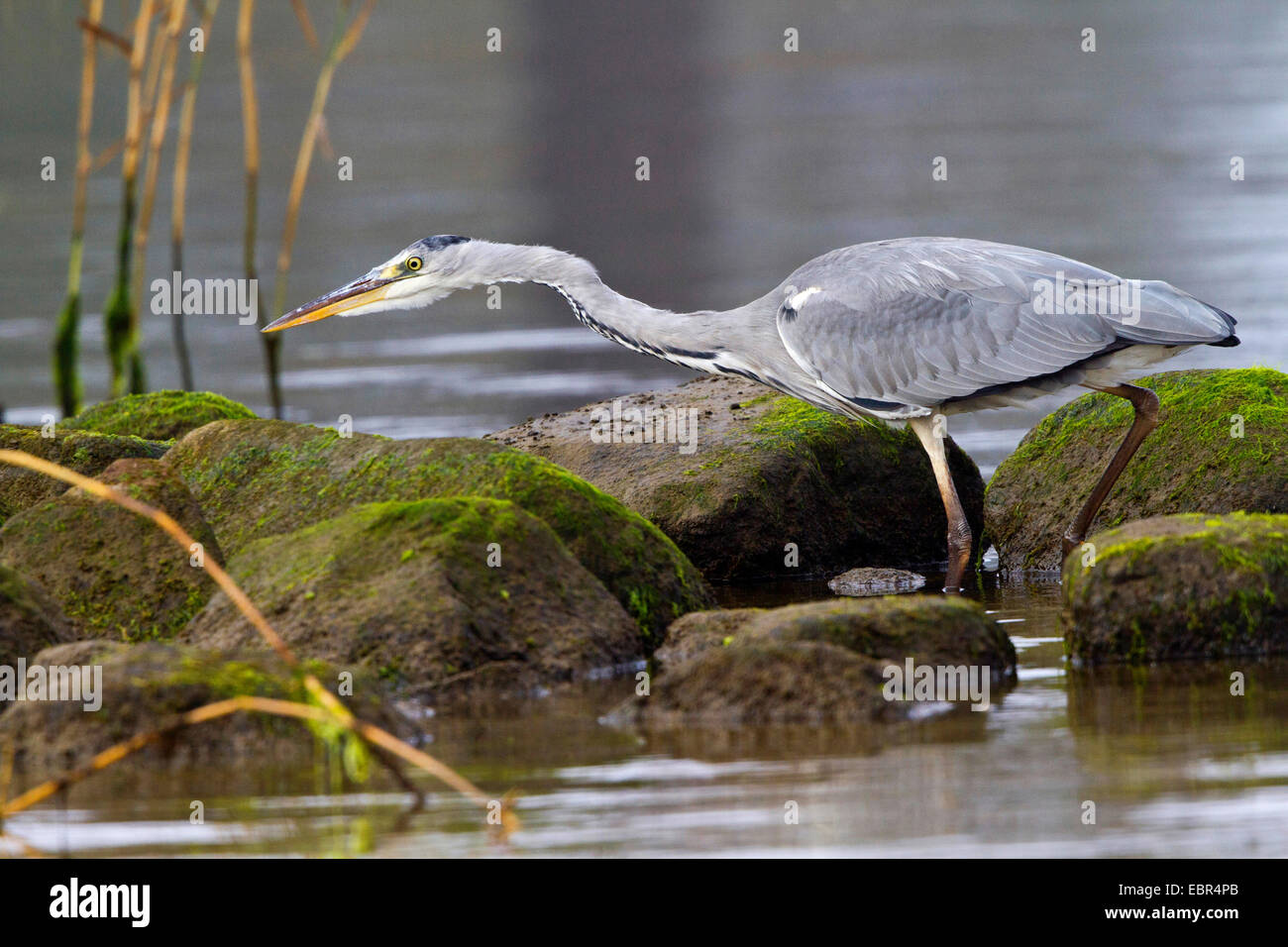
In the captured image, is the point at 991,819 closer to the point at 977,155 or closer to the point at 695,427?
the point at 695,427

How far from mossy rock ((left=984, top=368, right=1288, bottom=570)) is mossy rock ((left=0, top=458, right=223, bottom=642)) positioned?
179 inches

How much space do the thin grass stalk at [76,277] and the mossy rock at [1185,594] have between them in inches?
256

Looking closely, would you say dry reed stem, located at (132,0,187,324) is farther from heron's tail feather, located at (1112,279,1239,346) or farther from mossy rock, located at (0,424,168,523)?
heron's tail feather, located at (1112,279,1239,346)

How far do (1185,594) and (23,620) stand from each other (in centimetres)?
460

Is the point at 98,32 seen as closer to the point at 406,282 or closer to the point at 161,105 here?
the point at 161,105

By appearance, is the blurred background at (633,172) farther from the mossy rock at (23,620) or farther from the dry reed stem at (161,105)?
the mossy rock at (23,620)

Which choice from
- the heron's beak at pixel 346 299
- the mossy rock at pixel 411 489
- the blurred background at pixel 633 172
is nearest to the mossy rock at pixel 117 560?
the mossy rock at pixel 411 489

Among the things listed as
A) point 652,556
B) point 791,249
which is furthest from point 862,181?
point 652,556

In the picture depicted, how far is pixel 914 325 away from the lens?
31.2 ft

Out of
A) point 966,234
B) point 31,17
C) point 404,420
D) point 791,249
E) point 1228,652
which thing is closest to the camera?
point 1228,652

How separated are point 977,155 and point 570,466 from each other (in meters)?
20.1

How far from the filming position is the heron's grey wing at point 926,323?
9344 millimetres

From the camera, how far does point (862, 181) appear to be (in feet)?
95.5

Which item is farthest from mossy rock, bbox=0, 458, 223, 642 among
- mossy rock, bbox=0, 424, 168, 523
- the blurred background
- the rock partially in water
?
the blurred background
